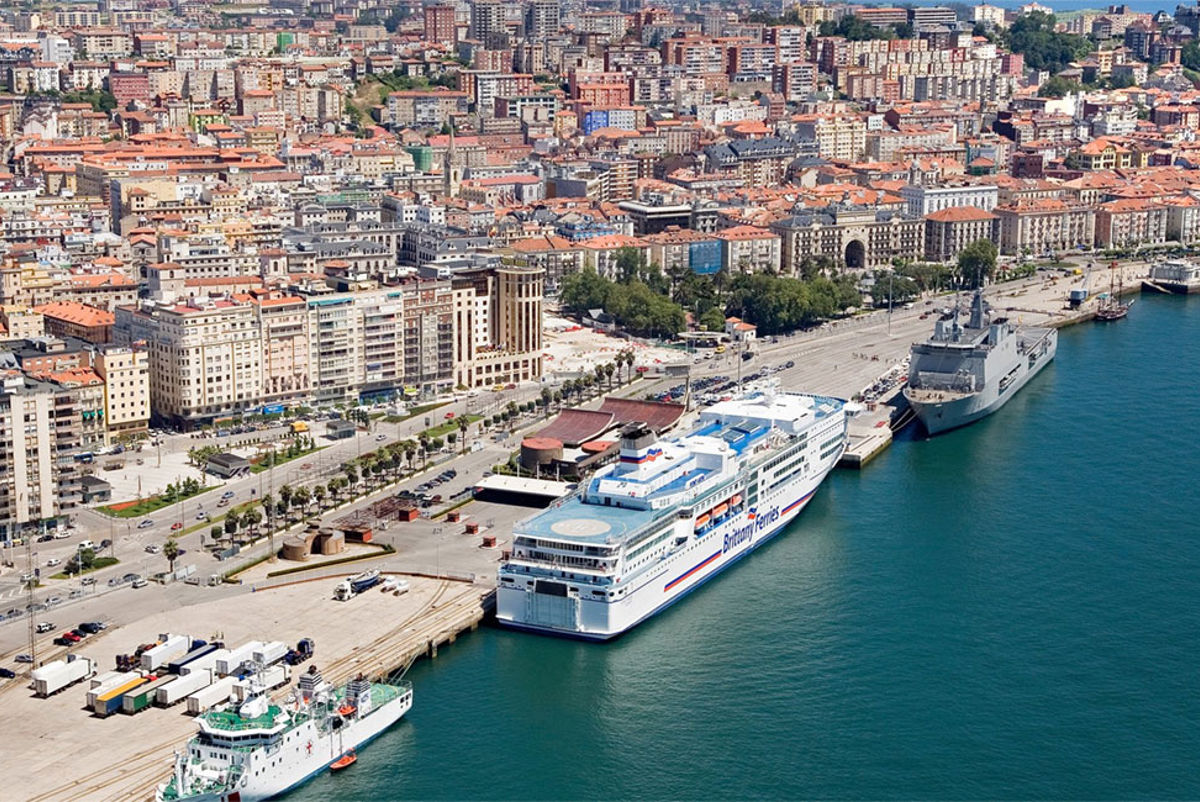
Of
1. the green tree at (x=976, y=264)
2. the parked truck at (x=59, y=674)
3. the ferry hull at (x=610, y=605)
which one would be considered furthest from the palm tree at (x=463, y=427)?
the green tree at (x=976, y=264)

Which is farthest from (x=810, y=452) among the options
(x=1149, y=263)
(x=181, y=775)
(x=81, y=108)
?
(x=81, y=108)

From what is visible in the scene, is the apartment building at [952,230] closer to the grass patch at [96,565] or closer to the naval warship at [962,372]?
the naval warship at [962,372]

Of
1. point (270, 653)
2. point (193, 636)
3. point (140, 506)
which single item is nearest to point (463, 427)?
point (140, 506)

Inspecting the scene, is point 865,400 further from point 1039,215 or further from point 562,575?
point 1039,215

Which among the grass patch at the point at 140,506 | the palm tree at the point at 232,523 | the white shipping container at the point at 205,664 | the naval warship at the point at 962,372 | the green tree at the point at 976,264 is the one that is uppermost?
the green tree at the point at 976,264

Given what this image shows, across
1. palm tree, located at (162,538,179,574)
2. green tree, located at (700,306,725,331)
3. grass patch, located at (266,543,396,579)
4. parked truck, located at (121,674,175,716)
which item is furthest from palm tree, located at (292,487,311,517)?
green tree, located at (700,306,725,331)
